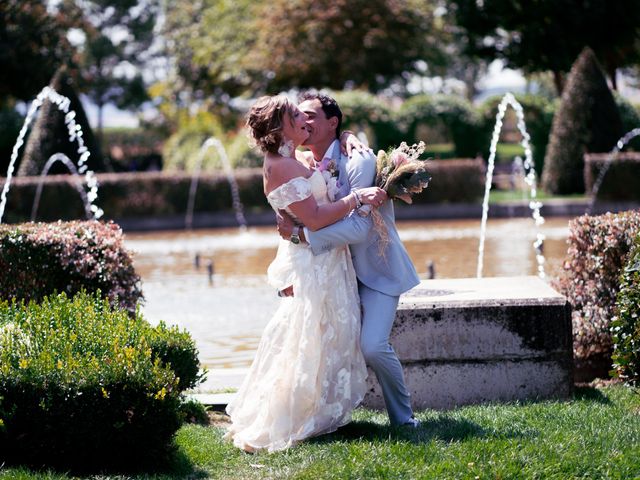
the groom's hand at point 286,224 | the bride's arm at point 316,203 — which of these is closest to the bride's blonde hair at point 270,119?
the bride's arm at point 316,203

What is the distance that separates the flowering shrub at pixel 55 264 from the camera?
711cm

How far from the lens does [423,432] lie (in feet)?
16.6

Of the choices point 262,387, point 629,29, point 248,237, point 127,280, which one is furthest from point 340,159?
point 629,29

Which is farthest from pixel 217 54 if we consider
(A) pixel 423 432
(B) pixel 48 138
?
(A) pixel 423 432

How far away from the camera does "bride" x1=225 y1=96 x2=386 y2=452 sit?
16.6 feet

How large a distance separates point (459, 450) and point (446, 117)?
2555 centimetres

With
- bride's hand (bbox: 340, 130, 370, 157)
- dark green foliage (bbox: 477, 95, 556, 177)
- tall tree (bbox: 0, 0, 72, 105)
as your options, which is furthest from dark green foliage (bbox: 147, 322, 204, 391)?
tall tree (bbox: 0, 0, 72, 105)

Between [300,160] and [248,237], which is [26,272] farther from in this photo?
[248,237]

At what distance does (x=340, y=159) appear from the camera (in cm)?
534

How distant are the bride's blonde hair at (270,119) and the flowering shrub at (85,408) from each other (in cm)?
117

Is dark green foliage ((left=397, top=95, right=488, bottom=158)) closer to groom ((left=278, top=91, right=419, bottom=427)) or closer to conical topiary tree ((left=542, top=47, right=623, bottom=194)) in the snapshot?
conical topiary tree ((left=542, top=47, right=623, bottom=194))

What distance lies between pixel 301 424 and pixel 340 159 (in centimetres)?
136

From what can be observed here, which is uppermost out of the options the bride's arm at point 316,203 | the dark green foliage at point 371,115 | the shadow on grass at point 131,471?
the dark green foliage at point 371,115

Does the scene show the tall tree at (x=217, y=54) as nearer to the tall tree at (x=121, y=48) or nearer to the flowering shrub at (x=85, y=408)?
the tall tree at (x=121, y=48)
